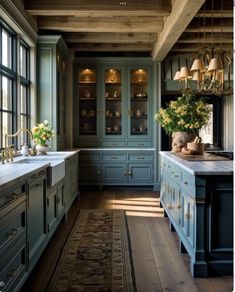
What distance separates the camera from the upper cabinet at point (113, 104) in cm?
757

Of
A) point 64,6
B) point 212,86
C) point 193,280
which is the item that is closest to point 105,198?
point 212,86

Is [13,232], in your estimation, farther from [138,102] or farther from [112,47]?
[112,47]

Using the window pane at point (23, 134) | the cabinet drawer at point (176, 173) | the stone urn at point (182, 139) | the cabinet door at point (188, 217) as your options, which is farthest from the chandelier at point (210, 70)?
the window pane at point (23, 134)

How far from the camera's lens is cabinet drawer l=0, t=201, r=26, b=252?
7.22ft

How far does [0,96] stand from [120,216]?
227cm

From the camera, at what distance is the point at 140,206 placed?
597cm

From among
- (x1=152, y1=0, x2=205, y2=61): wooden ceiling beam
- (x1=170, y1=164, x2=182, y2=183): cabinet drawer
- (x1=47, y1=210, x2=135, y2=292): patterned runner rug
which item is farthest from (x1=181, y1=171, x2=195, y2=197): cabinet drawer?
(x1=152, y1=0, x2=205, y2=61): wooden ceiling beam

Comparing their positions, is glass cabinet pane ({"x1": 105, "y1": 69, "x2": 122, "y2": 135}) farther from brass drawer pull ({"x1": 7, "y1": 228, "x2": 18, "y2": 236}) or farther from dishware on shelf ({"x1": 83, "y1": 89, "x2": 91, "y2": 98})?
brass drawer pull ({"x1": 7, "y1": 228, "x2": 18, "y2": 236})

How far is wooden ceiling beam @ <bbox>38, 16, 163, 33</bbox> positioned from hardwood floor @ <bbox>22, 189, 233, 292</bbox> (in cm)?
283

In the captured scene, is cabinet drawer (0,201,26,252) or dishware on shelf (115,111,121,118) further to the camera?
dishware on shelf (115,111,121,118)

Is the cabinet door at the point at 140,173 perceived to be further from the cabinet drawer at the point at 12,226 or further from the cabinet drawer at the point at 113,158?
the cabinet drawer at the point at 12,226

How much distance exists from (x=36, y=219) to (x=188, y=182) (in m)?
1.33

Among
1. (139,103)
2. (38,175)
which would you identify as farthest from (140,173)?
(38,175)

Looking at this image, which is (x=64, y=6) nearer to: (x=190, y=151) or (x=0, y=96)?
(x=0, y=96)
